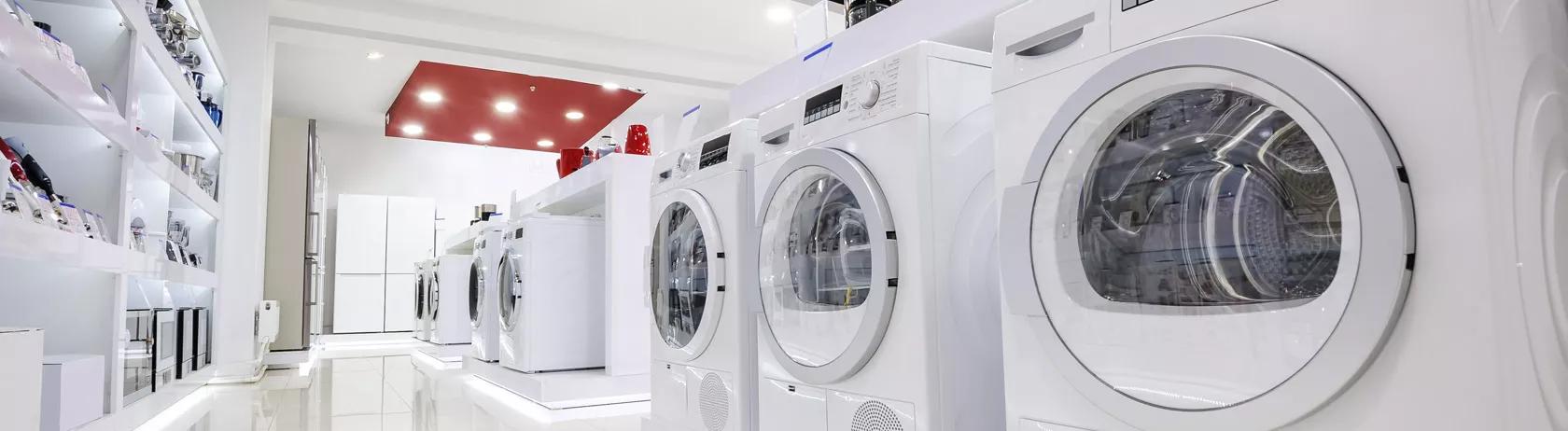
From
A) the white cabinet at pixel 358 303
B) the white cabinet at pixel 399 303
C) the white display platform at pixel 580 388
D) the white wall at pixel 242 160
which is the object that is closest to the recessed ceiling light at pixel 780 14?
the white display platform at pixel 580 388

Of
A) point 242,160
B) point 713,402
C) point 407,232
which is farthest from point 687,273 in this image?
point 407,232

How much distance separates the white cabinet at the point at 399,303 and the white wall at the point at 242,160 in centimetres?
395

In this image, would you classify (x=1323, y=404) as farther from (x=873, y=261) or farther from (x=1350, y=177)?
(x=873, y=261)

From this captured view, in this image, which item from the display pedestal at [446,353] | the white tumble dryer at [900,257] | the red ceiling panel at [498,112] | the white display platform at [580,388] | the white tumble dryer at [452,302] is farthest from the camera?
the red ceiling panel at [498,112]

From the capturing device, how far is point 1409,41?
0.85 meters

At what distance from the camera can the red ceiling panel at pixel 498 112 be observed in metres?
6.86

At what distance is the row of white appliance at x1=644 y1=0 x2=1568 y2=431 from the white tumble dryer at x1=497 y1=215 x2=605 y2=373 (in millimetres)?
2401

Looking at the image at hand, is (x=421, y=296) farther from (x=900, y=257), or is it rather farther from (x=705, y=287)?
(x=900, y=257)

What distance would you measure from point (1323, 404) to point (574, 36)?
5.63 metres

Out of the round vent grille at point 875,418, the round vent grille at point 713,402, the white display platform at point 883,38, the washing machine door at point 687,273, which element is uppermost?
the white display platform at point 883,38

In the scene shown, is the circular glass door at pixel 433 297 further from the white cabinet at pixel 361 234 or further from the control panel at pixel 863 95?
the control panel at pixel 863 95

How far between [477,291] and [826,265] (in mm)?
3923

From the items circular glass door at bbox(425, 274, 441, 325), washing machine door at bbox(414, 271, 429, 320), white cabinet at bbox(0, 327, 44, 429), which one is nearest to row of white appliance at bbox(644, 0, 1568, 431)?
white cabinet at bbox(0, 327, 44, 429)

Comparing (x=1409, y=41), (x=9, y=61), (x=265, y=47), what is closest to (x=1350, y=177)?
(x=1409, y=41)
